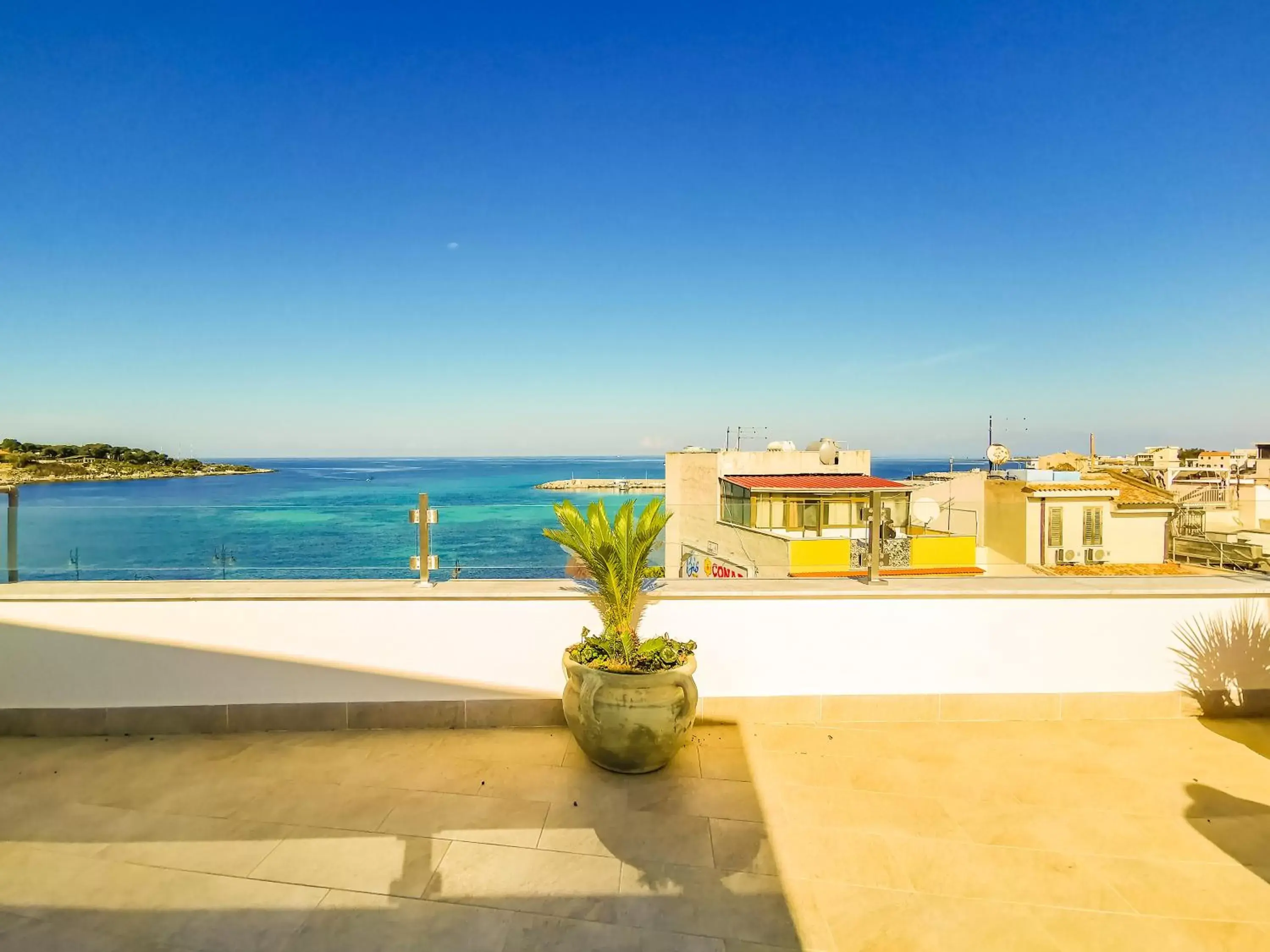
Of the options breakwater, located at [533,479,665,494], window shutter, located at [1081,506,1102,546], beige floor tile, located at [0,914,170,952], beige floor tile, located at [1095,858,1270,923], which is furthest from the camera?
window shutter, located at [1081,506,1102,546]

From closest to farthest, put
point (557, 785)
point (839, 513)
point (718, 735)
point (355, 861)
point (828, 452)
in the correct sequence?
1. point (355, 861)
2. point (557, 785)
3. point (718, 735)
4. point (839, 513)
5. point (828, 452)

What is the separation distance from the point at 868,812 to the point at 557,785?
146 cm

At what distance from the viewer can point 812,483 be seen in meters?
9.48

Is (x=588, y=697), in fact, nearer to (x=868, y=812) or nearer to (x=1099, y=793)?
(x=868, y=812)

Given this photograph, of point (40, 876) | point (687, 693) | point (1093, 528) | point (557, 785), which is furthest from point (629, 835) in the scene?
point (1093, 528)

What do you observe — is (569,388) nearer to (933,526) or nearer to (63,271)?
(63,271)

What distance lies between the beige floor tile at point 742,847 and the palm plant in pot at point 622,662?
0.48m

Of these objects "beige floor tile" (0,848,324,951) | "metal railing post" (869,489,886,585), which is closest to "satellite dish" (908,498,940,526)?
"metal railing post" (869,489,886,585)

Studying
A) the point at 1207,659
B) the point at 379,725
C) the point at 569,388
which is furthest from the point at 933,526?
the point at 569,388

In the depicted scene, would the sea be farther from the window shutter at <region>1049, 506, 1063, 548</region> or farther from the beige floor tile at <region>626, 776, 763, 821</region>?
the window shutter at <region>1049, 506, 1063, 548</region>

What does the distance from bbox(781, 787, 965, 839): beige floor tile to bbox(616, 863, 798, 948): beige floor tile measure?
1.72 feet

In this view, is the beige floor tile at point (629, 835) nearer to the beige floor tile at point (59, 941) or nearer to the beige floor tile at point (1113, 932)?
the beige floor tile at point (1113, 932)

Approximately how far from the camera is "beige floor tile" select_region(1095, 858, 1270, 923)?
2.00m

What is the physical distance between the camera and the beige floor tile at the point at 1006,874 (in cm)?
209
